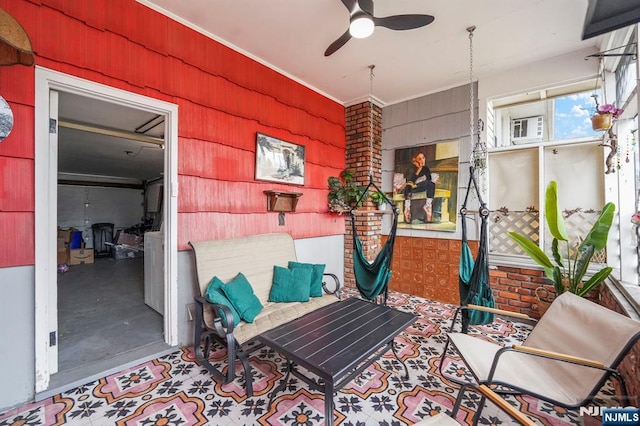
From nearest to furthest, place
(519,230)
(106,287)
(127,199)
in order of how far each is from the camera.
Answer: (519,230) → (106,287) → (127,199)

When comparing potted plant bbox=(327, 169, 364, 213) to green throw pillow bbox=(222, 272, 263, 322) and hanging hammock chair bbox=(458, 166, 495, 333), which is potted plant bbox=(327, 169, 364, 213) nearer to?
hanging hammock chair bbox=(458, 166, 495, 333)

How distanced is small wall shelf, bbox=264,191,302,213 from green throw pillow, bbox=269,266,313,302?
79 centimetres

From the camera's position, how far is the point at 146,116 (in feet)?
11.1

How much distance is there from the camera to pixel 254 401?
1.78 meters

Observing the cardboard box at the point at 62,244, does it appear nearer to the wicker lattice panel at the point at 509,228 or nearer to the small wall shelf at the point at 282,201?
the small wall shelf at the point at 282,201

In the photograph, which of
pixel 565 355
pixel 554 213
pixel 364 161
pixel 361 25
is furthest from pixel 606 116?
pixel 364 161

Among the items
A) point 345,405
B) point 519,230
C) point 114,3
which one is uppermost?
point 114,3

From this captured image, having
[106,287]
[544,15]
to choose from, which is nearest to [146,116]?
[106,287]

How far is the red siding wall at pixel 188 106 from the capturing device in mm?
1720

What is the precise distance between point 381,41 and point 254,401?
3.40 metres

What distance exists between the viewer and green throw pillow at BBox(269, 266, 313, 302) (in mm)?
2678

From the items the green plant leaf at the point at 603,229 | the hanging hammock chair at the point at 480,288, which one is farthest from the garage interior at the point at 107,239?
the green plant leaf at the point at 603,229

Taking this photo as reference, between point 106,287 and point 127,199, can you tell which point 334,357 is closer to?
point 106,287

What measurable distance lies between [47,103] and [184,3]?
1.33 m
